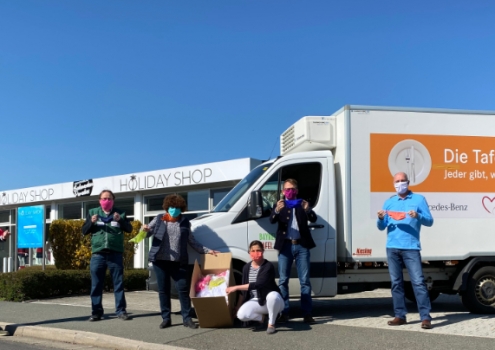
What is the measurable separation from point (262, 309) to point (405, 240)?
2.03 meters

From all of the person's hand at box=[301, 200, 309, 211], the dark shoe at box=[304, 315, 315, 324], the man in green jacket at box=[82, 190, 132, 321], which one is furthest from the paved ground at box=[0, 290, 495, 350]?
the person's hand at box=[301, 200, 309, 211]

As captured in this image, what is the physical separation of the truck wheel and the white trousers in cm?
330

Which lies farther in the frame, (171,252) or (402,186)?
(171,252)

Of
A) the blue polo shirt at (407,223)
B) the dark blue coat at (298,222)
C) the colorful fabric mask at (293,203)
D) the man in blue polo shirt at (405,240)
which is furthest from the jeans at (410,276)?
the colorful fabric mask at (293,203)

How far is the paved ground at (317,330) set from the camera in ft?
20.7

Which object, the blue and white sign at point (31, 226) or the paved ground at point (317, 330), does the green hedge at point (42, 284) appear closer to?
the paved ground at point (317, 330)

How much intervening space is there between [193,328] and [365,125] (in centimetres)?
A: 381

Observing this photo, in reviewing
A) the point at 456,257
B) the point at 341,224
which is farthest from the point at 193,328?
the point at 456,257

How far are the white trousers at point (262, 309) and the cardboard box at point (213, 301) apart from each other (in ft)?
0.87

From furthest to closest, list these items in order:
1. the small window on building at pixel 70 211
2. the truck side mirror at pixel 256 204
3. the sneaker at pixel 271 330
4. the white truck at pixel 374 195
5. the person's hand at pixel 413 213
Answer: the small window on building at pixel 70 211 → the white truck at pixel 374 195 → the truck side mirror at pixel 256 204 → the person's hand at pixel 413 213 → the sneaker at pixel 271 330

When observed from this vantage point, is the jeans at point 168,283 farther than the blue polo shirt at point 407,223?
Yes

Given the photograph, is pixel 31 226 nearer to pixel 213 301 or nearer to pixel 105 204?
pixel 105 204

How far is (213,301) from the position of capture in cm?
718

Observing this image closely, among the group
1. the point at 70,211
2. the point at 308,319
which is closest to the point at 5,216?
the point at 70,211
